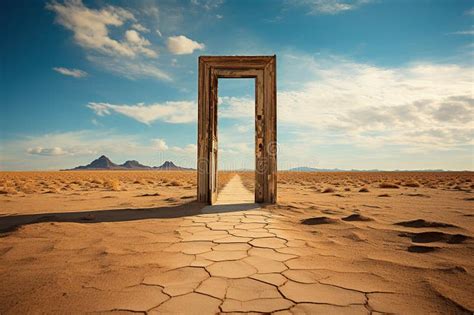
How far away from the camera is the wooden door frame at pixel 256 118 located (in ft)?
24.8

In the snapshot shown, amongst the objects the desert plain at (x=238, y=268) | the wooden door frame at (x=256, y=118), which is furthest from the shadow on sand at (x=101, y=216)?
the wooden door frame at (x=256, y=118)

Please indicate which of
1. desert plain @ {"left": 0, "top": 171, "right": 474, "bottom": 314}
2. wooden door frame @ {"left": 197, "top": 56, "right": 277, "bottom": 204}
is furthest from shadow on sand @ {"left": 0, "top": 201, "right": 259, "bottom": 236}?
wooden door frame @ {"left": 197, "top": 56, "right": 277, "bottom": 204}

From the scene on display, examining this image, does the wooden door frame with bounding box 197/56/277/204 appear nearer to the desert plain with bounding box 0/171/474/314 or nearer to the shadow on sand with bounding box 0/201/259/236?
the shadow on sand with bounding box 0/201/259/236

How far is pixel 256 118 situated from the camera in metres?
7.63

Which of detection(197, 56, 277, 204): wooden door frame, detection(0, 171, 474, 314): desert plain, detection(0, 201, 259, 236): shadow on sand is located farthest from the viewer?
detection(197, 56, 277, 204): wooden door frame

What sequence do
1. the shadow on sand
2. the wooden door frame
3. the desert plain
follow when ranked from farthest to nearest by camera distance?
the wooden door frame
the shadow on sand
the desert plain

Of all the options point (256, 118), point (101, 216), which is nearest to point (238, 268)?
point (101, 216)

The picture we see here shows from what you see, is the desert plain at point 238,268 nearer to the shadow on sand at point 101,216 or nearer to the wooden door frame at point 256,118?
the shadow on sand at point 101,216

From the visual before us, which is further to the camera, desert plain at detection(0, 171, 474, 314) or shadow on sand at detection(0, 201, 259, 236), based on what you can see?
shadow on sand at detection(0, 201, 259, 236)

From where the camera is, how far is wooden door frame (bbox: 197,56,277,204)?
24.8ft

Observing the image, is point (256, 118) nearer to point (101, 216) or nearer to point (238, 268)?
point (101, 216)

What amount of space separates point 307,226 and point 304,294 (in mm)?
2659

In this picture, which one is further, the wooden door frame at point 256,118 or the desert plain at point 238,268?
the wooden door frame at point 256,118

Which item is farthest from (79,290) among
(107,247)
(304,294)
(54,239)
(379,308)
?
(379,308)
